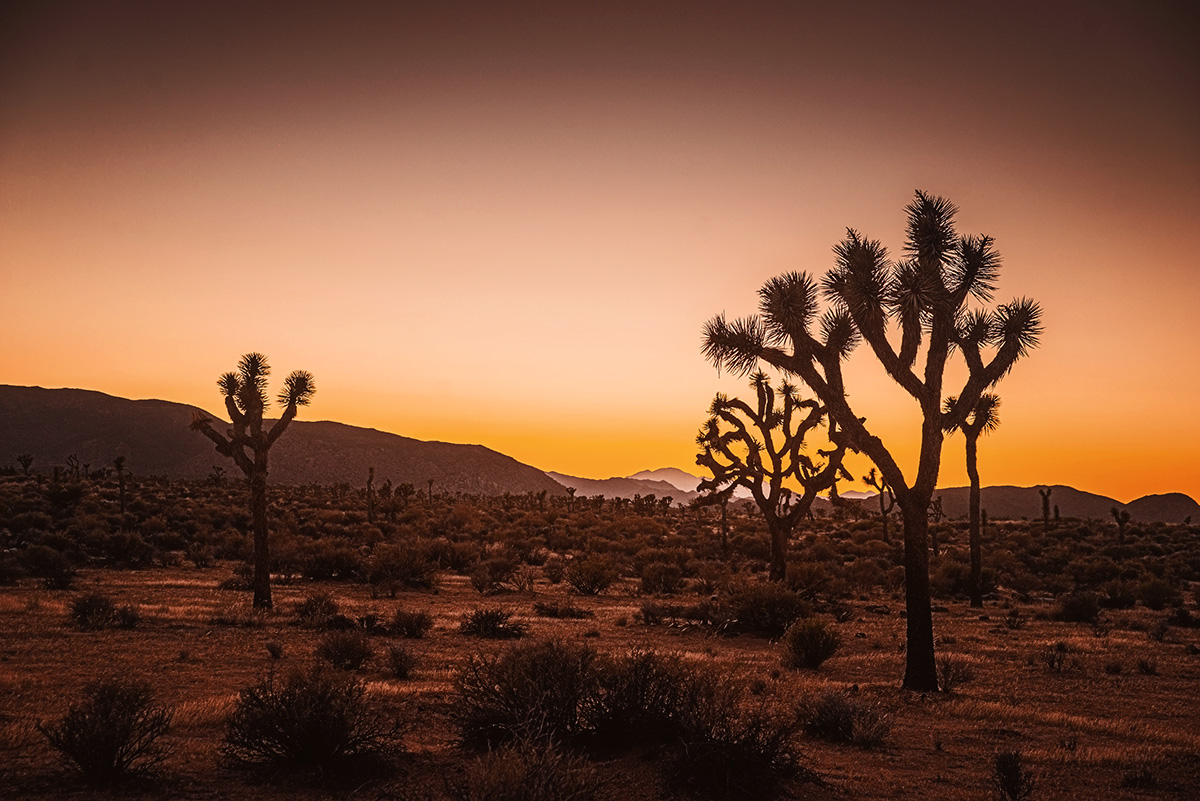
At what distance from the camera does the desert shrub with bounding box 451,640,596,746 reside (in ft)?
23.7

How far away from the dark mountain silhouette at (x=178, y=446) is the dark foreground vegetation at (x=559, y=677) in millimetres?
100193

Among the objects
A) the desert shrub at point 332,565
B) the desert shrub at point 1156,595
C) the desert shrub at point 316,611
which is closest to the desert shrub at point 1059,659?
the desert shrub at point 1156,595

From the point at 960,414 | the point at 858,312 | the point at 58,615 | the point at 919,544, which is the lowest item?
the point at 58,615

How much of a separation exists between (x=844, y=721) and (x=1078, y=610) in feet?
49.6

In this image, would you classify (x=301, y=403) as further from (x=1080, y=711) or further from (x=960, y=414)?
(x=1080, y=711)

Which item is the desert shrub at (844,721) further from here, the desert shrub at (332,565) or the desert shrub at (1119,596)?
the desert shrub at (332,565)

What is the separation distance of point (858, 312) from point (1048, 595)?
1917 centimetres

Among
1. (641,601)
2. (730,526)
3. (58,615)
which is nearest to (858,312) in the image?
(641,601)


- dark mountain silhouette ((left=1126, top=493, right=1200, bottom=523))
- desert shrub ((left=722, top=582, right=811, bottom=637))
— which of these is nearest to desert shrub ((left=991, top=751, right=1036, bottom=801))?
desert shrub ((left=722, top=582, right=811, bottom=637))

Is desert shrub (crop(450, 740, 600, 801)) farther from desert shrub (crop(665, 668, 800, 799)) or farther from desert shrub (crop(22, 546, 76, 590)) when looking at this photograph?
desert shrub (crop(22, 546, 76, 590))

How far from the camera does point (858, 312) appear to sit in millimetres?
12477

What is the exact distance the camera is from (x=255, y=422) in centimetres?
1984

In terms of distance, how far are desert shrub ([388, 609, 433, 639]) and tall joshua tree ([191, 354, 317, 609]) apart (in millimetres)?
5055

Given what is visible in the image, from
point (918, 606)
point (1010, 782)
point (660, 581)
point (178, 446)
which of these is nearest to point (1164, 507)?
point (660, 581)
